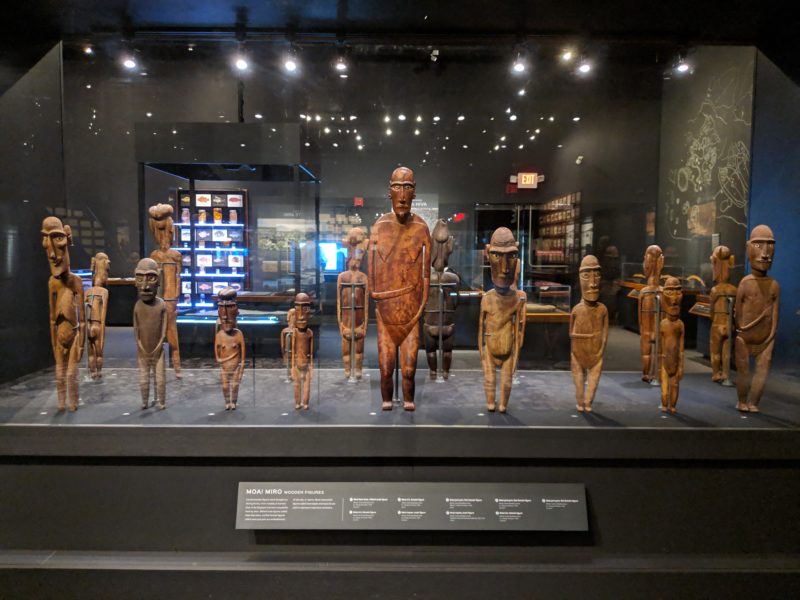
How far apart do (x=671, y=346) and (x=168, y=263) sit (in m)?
3.93

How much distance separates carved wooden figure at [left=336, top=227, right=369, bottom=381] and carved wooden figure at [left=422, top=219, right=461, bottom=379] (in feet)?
1.85

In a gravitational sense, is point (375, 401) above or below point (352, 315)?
below

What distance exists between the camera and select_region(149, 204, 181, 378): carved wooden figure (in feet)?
13.1

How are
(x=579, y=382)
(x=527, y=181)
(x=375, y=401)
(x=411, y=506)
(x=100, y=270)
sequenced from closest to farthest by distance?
(x=411, y=506)
(x=579, y=382)
(x=375, y=401)
(x=100, y=270)
(x=527, y=181)

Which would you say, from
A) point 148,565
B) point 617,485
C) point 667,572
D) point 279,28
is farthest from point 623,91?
A: point 148,565

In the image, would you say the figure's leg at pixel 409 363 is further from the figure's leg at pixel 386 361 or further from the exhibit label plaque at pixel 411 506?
the exhibit label plaque at pixel 411 506

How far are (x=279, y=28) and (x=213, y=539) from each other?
411 cm

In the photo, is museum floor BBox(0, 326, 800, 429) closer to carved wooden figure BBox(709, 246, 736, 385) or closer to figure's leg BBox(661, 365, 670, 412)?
figure's leg BBox(661, 365, 670, 412)

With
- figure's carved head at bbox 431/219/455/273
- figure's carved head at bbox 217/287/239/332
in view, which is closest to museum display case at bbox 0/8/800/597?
figure's carved head at bbox 217/287/239/332

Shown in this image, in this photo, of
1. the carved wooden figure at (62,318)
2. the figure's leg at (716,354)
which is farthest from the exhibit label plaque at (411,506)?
the figure's leg at (716,354)

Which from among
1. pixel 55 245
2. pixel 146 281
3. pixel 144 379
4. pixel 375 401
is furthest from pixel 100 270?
pixel 375 401

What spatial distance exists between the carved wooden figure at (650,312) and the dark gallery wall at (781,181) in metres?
1.07

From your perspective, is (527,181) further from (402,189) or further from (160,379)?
(160,379)

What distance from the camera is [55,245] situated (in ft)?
9.88
